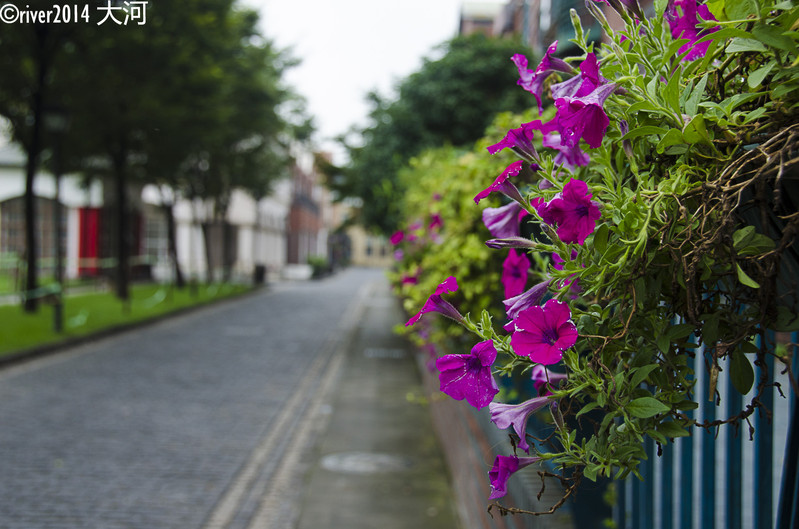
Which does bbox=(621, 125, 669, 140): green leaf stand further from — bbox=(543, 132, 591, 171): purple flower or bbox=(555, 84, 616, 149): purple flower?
bbox=(543, 132, 591, 171): purple flower

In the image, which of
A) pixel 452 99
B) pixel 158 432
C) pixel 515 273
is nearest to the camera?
pixel 515 273

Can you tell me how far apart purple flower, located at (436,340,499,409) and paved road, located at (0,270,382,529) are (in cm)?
440

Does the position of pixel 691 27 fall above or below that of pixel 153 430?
above

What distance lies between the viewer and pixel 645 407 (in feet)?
3.58

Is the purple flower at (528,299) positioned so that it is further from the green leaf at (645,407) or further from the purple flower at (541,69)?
the purple flower at (541,69)

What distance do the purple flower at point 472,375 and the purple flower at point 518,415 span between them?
0.15ft

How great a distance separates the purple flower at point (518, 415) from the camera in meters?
1.19

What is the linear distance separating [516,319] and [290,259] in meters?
72.0

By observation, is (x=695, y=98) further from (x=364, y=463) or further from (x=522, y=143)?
(x=364, y=463)

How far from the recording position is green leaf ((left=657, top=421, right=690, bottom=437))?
1.12 metres

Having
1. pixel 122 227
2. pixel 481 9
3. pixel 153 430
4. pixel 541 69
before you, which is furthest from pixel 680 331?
pixel 481 9

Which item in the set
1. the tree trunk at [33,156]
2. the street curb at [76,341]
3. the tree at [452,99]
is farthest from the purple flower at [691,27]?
the tree trunk at [33,156]

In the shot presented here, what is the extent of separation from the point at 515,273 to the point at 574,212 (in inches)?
18.5

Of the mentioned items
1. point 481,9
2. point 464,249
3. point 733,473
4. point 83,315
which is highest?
point 481,9
